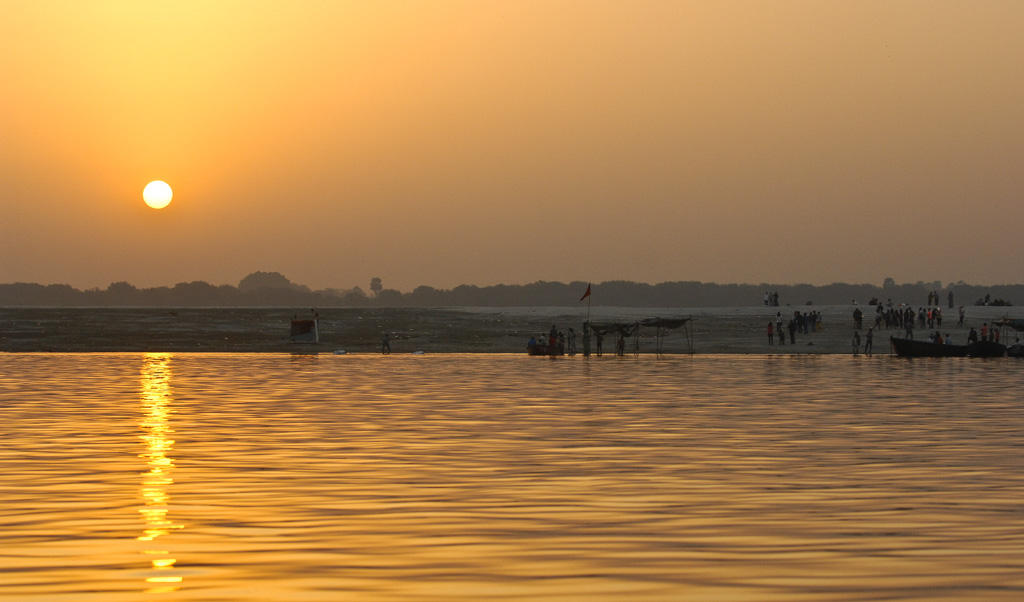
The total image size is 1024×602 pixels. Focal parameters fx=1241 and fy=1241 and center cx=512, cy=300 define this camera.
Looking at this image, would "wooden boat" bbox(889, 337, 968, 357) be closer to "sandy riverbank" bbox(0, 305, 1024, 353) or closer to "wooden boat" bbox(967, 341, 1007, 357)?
"wooden boat" bbox(967, 341, 1007, 357)

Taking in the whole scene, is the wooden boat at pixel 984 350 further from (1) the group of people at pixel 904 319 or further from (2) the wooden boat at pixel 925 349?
(1) the group of people at pixel 904 319

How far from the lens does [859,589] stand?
10.2 meters

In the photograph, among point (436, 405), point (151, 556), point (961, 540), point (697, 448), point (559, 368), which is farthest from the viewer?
point (559, 368)

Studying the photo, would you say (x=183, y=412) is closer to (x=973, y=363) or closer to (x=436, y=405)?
(x=436, y=405)

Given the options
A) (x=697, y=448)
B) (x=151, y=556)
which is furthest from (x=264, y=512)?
(x=697, y=448)

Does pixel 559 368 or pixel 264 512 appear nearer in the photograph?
pixel 264 512

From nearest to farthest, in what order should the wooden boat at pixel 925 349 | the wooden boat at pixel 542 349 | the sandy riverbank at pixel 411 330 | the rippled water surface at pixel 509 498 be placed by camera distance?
the rippled water surface at pixel 509 498, the wooden boat at pixel 925 349, the wooden boat at pixel 542 349, the sandy riverbank at pixel 411 330

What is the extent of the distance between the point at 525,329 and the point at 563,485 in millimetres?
80017

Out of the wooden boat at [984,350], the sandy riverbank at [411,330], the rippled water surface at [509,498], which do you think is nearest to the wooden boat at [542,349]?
the sandy riverbank at [411,330]

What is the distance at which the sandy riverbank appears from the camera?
83.2 meters

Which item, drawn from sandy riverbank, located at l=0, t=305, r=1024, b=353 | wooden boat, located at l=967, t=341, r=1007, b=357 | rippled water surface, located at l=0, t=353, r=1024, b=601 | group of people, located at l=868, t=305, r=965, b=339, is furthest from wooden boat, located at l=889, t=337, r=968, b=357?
rippled water surface, located at l=0, t=353, r=1024, b=601

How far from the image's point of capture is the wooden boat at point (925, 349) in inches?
2788

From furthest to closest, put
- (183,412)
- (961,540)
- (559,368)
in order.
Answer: (559,368) < (183,412) < (961,540)

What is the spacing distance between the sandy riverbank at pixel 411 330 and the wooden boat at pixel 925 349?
734cm
